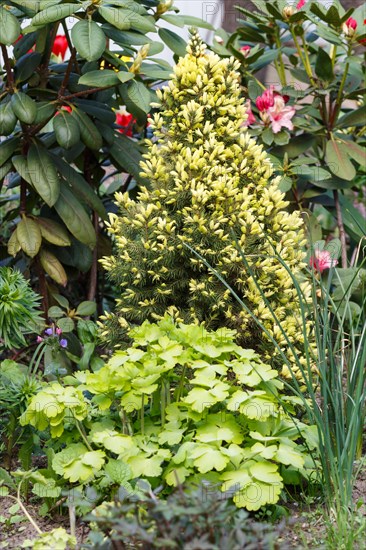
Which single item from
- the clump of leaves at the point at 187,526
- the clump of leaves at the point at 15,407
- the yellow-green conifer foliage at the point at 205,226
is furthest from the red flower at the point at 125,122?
the clump of leaves at the point at 187,526

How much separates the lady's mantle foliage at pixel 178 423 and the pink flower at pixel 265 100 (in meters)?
1.63

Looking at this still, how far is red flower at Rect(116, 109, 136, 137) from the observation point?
430 centimetres

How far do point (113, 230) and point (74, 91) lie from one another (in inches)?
35.5

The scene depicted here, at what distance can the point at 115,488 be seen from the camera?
2.56 metres

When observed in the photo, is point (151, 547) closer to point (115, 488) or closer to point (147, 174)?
point (115, 488)

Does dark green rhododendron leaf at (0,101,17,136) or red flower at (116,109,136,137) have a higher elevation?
dark green rhododendron leaf at (0,101,17,136)

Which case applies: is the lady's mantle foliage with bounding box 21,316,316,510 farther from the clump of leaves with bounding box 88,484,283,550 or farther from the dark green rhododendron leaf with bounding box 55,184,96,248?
the dark green rhododendron leaf with bounding box 55,184,96,248

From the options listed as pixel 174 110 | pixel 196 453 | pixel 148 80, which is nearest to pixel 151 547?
pixel 196 453

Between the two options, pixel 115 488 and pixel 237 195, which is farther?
pixel 237 195

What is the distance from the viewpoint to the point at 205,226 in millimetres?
3104

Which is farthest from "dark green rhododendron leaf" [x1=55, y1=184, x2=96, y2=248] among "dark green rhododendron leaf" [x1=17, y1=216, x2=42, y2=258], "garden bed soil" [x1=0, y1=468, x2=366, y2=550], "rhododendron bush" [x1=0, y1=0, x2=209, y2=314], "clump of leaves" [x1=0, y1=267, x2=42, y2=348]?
"garden bed soil" [x1=0, y1=468, x2=366, y2=550]

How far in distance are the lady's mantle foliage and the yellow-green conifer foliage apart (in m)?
0.31

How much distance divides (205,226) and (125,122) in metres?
1.62

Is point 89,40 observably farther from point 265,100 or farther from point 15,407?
point 15,407
